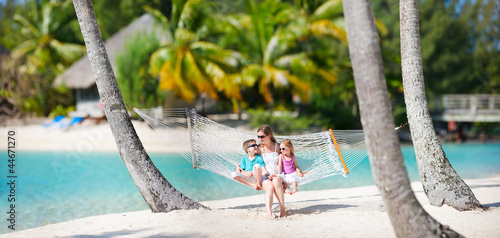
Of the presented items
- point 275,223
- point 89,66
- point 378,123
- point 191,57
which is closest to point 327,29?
point 191,57

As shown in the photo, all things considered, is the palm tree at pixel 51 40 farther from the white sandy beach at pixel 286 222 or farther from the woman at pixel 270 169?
the woman at pixel 270 169

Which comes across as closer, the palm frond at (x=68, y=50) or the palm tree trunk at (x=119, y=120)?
the palm tree trunk at (x=119, y=120)

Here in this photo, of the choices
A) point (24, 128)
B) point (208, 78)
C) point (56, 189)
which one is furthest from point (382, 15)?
point (56, 189)

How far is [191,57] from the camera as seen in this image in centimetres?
1525

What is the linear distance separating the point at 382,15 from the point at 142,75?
42.3ft

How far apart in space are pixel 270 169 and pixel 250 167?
0.20 meters

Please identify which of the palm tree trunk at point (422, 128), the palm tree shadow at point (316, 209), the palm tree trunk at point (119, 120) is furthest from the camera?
the palm tree shadow at point (316, 209)

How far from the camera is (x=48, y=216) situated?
235 inches

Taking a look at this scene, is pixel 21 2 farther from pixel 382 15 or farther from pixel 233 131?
pixel 233 131

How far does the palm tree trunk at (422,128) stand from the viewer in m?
4.57

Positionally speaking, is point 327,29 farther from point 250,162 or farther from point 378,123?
point 378,123

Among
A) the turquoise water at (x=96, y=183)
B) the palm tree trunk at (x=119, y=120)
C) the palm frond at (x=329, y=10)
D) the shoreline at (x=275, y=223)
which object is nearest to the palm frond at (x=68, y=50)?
the turquoise water at (x=96, y=183)

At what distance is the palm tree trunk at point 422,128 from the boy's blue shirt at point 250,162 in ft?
4.91

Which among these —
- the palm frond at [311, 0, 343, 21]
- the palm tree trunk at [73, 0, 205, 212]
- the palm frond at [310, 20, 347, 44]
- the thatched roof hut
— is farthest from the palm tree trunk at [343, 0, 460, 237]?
the thatched roof hut
